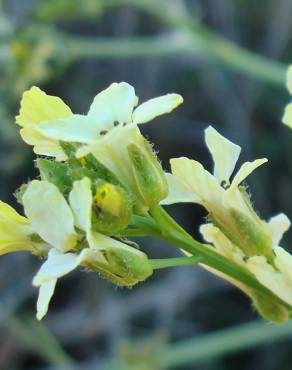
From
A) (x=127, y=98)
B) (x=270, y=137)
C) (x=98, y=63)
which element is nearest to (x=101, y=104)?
(x=127, y=98)

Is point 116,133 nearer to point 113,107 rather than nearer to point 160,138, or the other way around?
point 113,107

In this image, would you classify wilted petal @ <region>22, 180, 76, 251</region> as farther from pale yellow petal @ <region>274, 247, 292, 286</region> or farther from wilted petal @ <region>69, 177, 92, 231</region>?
pale yellow petal @ <region>274, 247, 292, 286</region>

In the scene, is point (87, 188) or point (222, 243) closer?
point (87, 188)

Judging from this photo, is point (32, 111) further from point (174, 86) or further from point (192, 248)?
point (174, 86)

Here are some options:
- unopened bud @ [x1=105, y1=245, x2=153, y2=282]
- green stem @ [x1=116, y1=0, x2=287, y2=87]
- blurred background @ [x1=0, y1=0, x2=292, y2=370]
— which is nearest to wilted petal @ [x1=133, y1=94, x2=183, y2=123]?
unopened bud @ [x1=105, y1=245, x2=153, y2=282]

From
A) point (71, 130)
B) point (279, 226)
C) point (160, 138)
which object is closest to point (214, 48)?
point (160, 138)

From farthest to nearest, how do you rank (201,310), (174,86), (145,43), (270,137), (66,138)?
(174,86) < (270,137) < (201,310) < (145,43) < (66,138)

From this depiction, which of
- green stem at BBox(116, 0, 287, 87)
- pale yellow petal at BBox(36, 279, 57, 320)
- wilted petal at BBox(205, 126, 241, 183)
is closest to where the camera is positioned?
pale yellow petal at BBox(36, 279, 57, 320)
